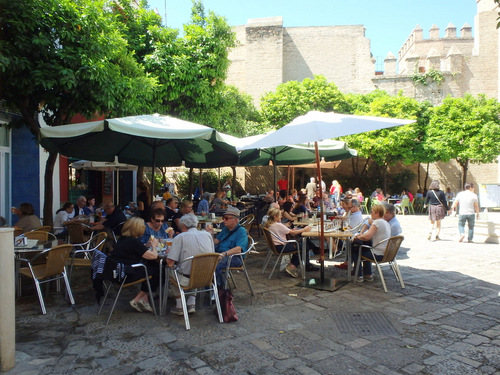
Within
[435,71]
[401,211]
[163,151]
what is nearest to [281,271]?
[163,151]

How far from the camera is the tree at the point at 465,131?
20984 millimetres

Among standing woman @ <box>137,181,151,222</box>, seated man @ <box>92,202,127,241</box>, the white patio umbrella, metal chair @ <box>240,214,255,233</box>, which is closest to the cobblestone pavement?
seated man @ <box>92,202,127,241</box>

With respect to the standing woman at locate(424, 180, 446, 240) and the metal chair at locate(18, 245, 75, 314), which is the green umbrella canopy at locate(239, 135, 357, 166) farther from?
the metal chair at locate(18, 245, 75, 314)

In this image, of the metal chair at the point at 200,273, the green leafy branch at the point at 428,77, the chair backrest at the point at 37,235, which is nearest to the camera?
the metal chair at the point at 200,273

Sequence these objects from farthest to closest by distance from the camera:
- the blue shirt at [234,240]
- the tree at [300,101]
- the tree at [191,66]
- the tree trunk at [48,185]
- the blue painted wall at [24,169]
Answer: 1. the tree at [300,101]
2. the tree at [191,66]
3. the blue painted wall at [24,169]
4. the tree trunk at [48,185]
5. the blue shirt at [234,240]

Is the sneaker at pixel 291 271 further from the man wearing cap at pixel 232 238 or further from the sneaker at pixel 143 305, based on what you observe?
the sneaker at pixel 143 305

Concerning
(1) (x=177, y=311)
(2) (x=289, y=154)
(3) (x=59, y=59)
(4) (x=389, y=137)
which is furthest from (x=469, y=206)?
(4) (x=389, y=137)

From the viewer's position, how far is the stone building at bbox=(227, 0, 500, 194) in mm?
26391

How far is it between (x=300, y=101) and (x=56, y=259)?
66.2 feet

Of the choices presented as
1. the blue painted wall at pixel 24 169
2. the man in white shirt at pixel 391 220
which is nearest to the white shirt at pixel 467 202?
the man in white shirt at pixel 391 220

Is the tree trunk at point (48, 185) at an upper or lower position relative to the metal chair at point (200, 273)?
upper

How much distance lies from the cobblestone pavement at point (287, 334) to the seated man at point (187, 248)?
0.66 feet

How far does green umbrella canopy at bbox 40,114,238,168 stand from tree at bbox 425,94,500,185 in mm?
16724

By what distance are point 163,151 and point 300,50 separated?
24199 mm
